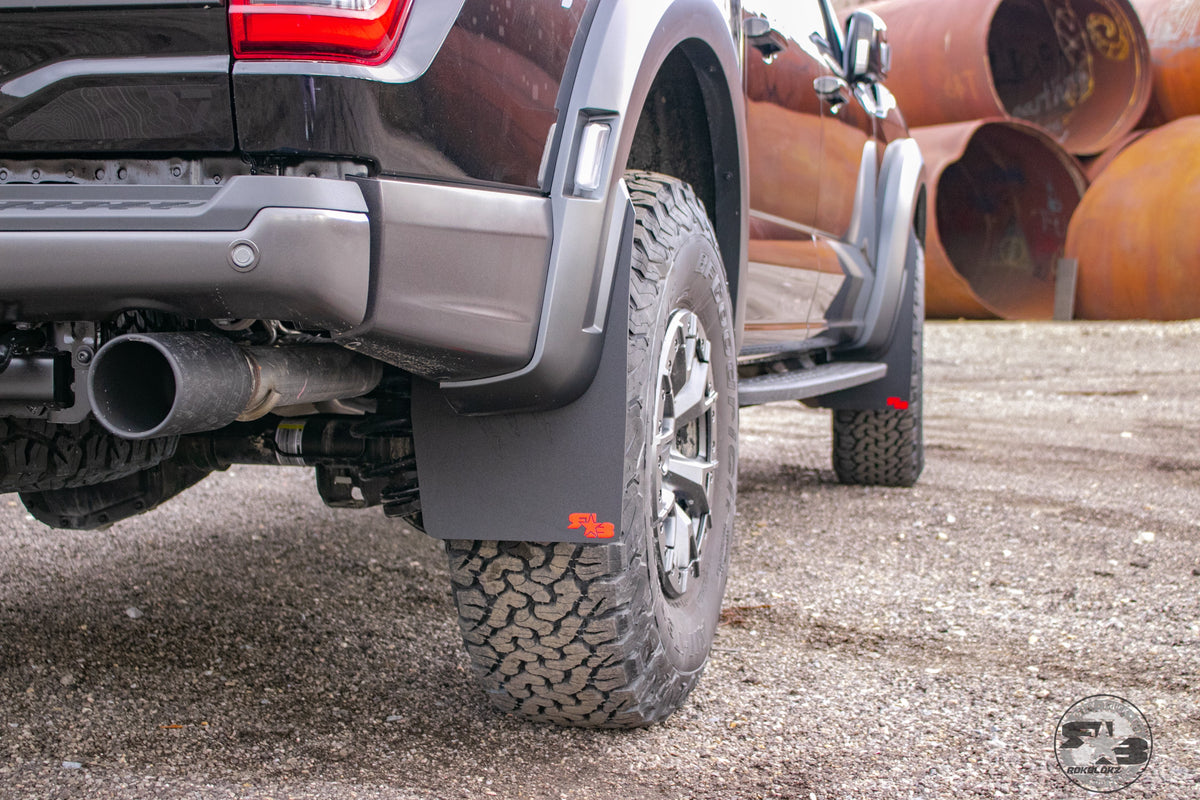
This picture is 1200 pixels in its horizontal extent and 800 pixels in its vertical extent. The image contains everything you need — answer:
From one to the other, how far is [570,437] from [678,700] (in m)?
0.63

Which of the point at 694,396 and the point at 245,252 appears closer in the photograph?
the point at 245,252

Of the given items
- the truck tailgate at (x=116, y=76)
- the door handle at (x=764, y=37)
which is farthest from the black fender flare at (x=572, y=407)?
the door handle at (x=764, y=37)

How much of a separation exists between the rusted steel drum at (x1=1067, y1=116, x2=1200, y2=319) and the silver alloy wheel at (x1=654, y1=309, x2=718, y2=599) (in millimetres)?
9201

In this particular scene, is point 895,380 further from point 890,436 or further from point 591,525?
point 591,525

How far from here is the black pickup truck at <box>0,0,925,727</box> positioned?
50.0 inches

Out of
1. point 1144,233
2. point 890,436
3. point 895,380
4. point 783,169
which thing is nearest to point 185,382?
point 783,169

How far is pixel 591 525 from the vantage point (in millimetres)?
1670

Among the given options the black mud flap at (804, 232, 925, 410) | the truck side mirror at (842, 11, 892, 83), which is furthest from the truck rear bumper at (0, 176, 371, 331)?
the black mud flap at (804, 232, 925, 410)

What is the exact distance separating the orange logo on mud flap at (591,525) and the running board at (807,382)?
3.35 ft

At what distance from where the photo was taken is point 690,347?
6.88 ft

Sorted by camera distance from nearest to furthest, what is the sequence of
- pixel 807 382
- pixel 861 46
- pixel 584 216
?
1. pixel 584 216
2. pixel 807 382
3. pixel 861 46

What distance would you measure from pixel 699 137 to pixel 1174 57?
36.0 feet

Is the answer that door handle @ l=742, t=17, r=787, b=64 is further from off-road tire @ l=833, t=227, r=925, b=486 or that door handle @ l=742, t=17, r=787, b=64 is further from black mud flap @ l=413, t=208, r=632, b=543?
off-road tire @ l=833, t=227, r=925, b=486

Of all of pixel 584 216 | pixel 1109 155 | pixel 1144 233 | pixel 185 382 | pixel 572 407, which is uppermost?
pixel 584 216
